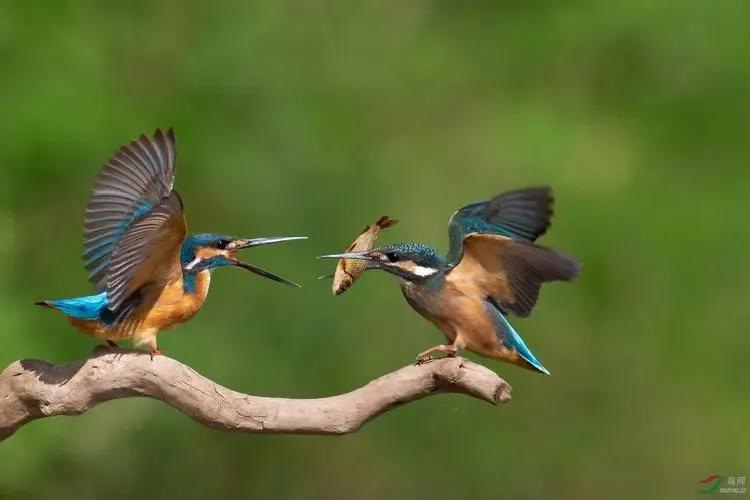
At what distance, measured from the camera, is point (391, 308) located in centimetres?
592

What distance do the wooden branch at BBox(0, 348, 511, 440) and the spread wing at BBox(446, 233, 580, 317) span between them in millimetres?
334

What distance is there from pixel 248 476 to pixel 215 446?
21cm

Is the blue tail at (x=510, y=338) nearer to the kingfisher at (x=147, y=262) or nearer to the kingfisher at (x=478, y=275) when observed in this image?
the kingfisher at (x=478, y=275)

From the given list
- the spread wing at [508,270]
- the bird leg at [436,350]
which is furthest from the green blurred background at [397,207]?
the bird leg at [436,350]

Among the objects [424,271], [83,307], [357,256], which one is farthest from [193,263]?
[424,271]

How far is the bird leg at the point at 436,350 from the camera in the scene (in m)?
3.19

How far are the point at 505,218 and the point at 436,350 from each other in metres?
0.46

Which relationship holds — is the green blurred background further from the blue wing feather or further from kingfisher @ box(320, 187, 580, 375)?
kingfisher @ box(320, 187, 580, 375)

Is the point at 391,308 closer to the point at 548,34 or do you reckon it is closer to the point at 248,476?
the point at 248,476

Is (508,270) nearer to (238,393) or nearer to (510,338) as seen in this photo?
(510,338)

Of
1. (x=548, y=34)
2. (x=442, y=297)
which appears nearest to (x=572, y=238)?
(x=548, y=34)

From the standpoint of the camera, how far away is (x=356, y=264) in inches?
135

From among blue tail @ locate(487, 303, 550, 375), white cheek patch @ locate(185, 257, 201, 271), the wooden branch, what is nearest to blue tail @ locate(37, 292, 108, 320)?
the wooden branch

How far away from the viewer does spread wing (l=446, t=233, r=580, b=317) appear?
127 inches
